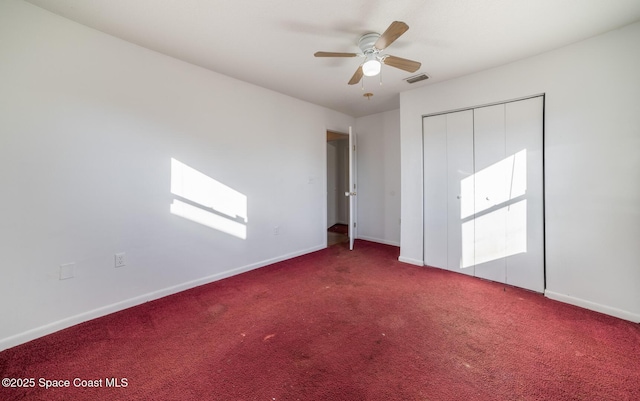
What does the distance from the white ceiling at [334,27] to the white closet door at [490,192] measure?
0.68 meters

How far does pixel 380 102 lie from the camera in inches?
168

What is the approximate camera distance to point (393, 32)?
181cm

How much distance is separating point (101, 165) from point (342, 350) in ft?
8.86

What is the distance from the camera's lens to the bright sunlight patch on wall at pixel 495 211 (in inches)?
113

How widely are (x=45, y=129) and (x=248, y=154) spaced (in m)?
1.92

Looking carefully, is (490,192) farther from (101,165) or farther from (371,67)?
(101,165)

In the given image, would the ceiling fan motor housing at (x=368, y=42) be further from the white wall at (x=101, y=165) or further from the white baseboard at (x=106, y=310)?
the white baseboard at (x=106, y=310)

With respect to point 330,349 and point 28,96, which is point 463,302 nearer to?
point 330,349

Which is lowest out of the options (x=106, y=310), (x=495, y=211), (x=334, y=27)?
(x=106, y=310)

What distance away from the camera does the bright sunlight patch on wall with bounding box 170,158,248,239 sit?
2.79 m

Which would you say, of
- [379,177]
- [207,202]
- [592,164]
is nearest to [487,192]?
[592,164]

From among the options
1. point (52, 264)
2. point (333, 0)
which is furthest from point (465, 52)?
point (52, 264)

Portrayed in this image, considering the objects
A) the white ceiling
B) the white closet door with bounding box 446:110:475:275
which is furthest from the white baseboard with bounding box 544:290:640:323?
the white ceiling

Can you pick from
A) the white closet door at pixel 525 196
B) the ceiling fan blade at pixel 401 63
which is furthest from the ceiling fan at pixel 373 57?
the white closet door at pixel 525 196
